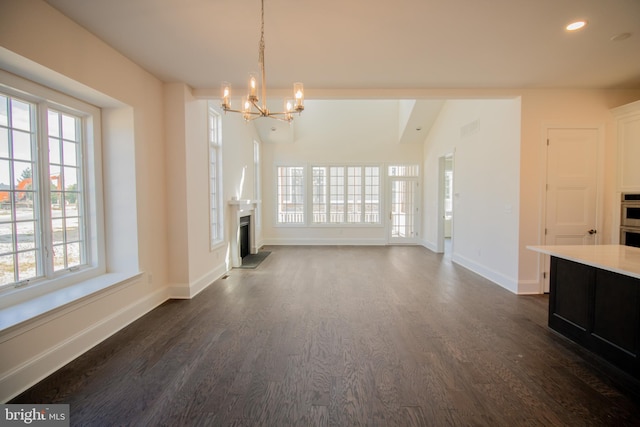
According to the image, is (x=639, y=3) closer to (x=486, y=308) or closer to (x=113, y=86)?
(x=486, y=308)

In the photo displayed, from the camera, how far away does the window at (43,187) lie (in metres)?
2.37

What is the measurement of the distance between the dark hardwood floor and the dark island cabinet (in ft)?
0.53

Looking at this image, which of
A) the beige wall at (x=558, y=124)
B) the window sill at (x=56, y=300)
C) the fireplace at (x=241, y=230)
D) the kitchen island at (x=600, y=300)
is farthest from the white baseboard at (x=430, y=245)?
the window sill at (x=56, y=300)

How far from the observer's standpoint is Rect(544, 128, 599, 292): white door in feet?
13.8

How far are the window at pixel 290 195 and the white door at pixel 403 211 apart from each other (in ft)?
8.82

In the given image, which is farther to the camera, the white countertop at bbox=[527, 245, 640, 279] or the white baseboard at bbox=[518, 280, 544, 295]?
the white baseboard at bbox=[518, 280, 544, 295]

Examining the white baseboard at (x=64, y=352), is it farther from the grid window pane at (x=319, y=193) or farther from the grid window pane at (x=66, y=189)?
the grid window pane at (x=319, y=193)

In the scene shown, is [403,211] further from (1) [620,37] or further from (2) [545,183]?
(1) [620,37]

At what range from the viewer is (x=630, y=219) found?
3.93 m

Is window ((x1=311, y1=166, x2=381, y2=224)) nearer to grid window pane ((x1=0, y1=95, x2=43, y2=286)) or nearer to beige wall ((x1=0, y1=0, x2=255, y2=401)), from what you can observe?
beige wall ((x1=0, y1=0, x2=255, y2=401))

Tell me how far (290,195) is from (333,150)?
185cm

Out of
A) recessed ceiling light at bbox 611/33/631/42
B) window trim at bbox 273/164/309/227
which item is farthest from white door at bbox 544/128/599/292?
window trim at bbox 273/164/309/227

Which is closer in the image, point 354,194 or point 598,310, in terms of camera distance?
point 598,310

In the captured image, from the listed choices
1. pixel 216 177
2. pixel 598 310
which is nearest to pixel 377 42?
pixel 598 310
